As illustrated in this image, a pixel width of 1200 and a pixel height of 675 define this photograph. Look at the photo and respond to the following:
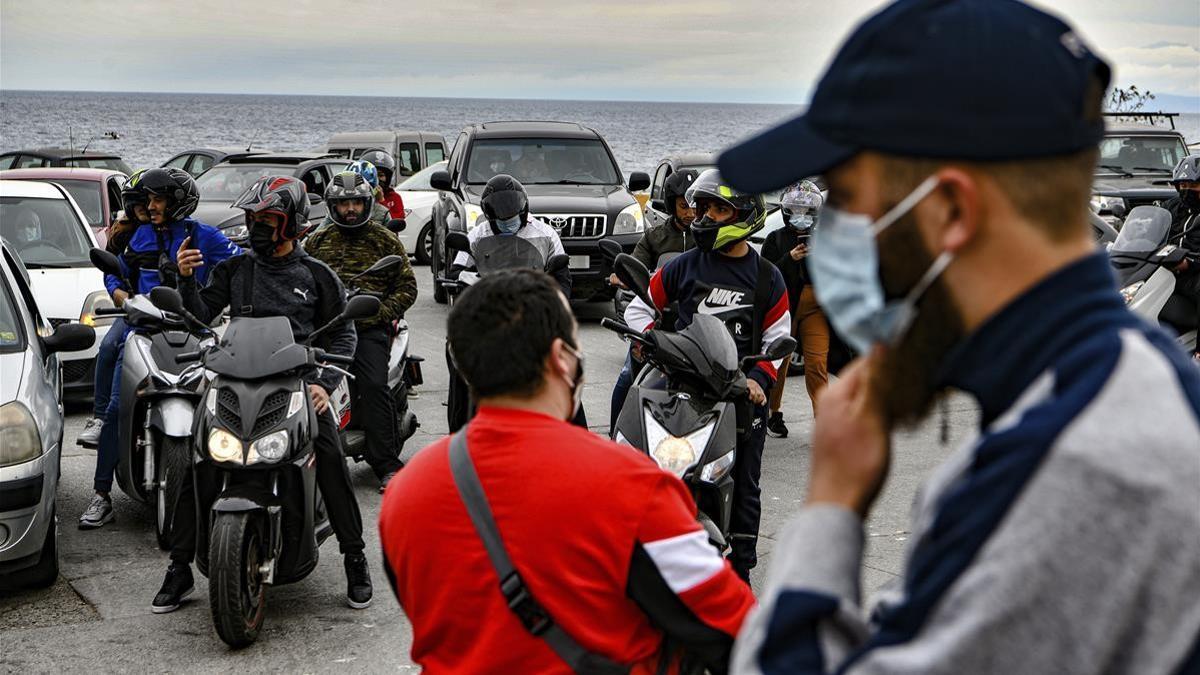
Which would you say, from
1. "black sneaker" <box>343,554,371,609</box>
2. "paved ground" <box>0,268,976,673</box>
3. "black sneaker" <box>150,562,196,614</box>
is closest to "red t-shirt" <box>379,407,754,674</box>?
"paved ground" <box>0,268,976,673</box>

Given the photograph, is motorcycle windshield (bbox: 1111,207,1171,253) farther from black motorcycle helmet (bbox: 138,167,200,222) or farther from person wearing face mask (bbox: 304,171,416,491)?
black motorcycle helmet (bbox: 138,167,200,222)

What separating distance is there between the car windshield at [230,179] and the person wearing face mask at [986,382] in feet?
58.6

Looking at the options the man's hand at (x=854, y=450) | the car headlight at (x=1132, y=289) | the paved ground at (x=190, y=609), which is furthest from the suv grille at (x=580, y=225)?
the man's hand at (x=854, y=450)

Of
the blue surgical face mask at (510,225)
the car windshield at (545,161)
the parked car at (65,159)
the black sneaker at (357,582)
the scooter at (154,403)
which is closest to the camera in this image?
the black sneaker at (357,582)

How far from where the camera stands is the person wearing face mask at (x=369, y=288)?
7.96 meters

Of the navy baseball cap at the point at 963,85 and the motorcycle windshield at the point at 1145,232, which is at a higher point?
the navy baseball cap at the point at 963,85

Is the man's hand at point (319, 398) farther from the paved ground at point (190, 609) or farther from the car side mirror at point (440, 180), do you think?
the car side mirror at point (440, 180)

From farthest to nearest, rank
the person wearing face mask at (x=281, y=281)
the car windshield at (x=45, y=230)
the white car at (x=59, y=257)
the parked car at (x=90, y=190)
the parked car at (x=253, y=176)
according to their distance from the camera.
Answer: the parked car at (x=253, y=176) → the parked car at (x=90, y=190) → the car windshield at (x=45, y=230) → the white car at (x=59, y=257) → the person wearing face mask at (x=281, y=281)

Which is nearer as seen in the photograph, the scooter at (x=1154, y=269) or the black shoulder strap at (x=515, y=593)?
the black shoulder strap at (x=515, y=593)

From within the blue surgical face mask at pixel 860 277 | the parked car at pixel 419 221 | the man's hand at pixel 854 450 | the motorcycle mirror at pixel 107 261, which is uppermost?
the blue surgical face mask at pixel 860 277

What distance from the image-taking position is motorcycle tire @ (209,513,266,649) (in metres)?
5.45

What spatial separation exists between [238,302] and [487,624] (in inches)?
180

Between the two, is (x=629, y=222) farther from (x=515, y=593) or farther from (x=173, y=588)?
(x=515, y=593)

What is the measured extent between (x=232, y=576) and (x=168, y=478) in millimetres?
1182
